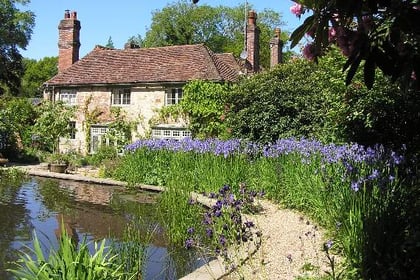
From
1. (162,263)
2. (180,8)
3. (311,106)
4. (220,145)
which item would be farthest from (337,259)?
(180,8)

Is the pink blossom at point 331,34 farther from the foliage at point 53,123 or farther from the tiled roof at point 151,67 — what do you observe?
the foliage at point 53,123

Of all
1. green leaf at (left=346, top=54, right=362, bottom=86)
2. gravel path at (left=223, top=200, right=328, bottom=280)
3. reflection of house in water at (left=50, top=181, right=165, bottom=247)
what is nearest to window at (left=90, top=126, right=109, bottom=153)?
reflection of house in water at (left=50, top=181, right=165, bottom=247)

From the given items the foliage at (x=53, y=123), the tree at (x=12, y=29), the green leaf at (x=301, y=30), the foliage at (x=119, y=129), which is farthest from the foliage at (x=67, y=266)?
the tree at (x=12, y=29)

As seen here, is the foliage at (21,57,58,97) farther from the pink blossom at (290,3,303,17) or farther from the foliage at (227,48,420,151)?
the pink blossom at (290,3,303,17)

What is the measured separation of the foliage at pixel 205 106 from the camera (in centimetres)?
1945

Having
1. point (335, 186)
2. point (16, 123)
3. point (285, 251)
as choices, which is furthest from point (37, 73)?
point (285, 251)

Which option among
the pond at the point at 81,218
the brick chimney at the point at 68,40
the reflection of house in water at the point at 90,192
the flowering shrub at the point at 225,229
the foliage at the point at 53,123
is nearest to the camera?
the flowering shrub at the point at 225,229

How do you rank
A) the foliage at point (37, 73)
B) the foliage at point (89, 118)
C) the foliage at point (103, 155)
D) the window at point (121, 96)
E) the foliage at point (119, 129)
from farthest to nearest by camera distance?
the foliage at point (37, 73)
the foliage at point (89, 118)
the window at point (121, 96)
the foliage at point (119, 129)
the foliage at point (103, 155)

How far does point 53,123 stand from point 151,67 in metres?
5.71

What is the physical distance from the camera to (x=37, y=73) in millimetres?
71875

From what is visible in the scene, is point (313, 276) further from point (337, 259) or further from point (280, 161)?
point (280, 161)

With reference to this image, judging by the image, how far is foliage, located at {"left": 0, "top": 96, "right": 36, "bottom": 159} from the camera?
22422mm

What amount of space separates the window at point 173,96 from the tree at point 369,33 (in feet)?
65.0

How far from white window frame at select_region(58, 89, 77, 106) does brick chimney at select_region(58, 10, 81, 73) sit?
6.34 feet
